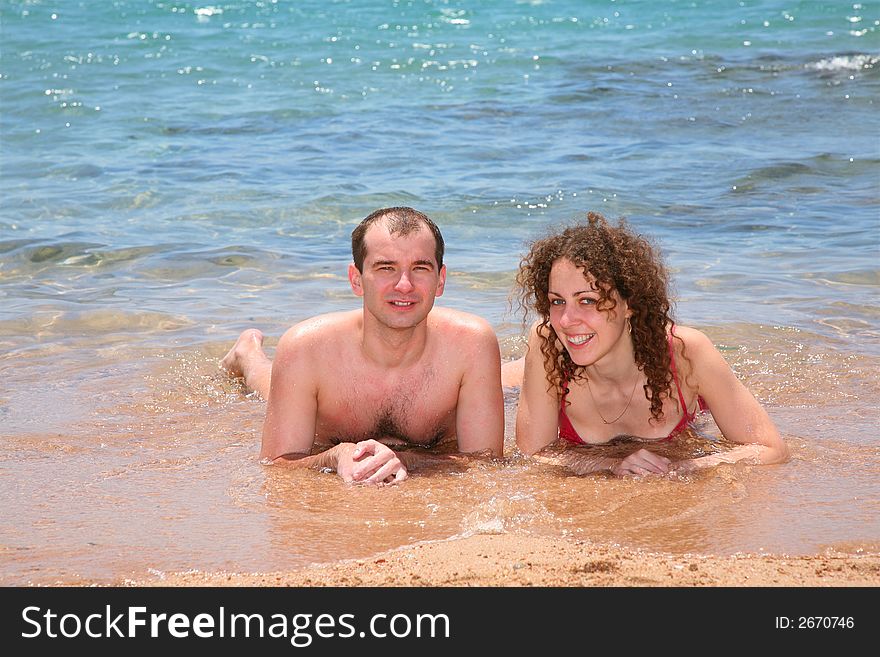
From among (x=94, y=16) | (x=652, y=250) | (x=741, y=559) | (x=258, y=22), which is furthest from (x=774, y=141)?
(x=94, y=16)

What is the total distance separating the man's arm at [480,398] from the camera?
16.3 feet

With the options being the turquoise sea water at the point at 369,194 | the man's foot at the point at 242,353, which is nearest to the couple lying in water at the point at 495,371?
the turquoise sea water at the point at 369,194

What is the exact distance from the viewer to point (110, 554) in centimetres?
374

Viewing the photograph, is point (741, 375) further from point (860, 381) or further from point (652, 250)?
point (652, 250)

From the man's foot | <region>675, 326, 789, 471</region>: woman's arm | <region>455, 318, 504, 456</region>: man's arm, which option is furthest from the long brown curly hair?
the man's foot

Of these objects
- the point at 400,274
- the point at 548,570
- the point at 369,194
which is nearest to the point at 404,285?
the point at 400,274

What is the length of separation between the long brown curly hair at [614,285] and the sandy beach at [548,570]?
1379 millimetres

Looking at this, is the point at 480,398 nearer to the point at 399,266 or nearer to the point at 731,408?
the point at 399,266

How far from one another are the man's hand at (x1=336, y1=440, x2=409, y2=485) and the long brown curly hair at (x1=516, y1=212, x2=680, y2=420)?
0.85 meters

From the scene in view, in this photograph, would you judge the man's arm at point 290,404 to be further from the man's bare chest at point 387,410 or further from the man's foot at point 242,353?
the man's foot at point 242,353

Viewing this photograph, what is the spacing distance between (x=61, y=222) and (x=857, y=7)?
58.6 feet

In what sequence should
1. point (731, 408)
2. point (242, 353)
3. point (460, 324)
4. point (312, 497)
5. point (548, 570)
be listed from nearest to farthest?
point (548, 570) → point (312, 497) → point (731, 408) → point (460, 324) → point (242, 353)

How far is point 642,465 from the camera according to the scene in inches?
182

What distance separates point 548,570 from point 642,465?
56.5 inches
